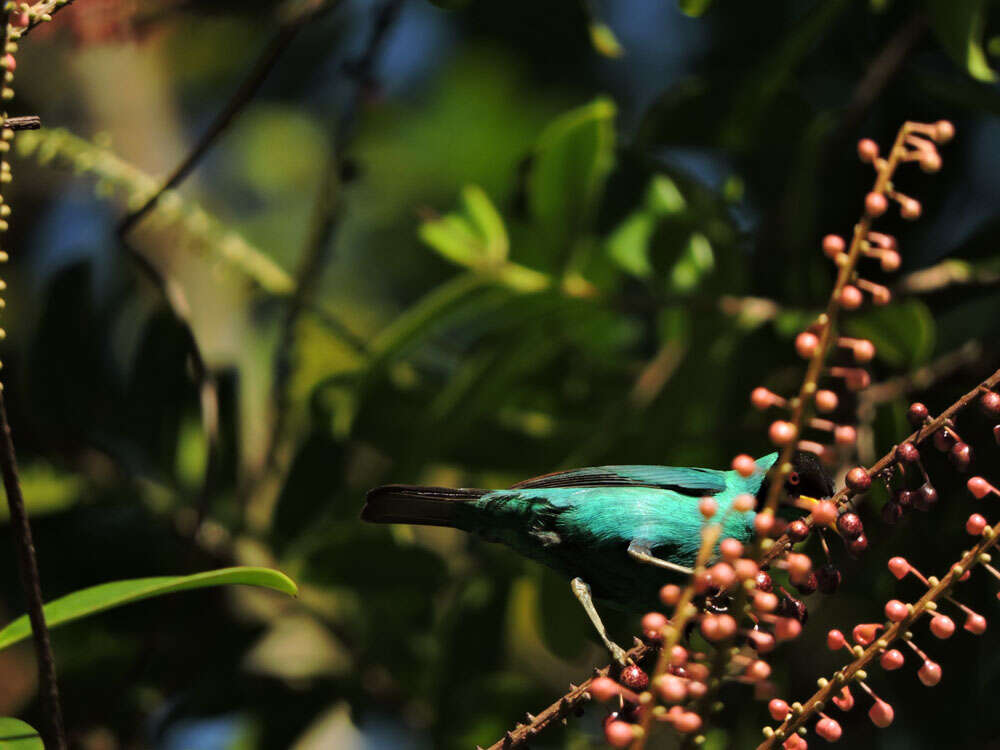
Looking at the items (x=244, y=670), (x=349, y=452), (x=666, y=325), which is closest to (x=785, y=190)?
(x=666, y=325)

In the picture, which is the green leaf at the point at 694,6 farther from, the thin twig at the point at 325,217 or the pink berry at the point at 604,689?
the pink berry at the point at 604,689

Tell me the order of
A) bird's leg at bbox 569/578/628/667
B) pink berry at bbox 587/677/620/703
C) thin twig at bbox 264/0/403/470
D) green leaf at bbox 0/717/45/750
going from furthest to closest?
thin twig at bbox 264/0/403/470 → bird's leg at bbox 569/578/628/667 → green leaf at bbox 0/717/45/750 → pink berry at bbox 587/677/620/703

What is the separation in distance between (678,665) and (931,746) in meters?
2.12

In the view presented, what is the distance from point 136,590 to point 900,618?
1108 mm

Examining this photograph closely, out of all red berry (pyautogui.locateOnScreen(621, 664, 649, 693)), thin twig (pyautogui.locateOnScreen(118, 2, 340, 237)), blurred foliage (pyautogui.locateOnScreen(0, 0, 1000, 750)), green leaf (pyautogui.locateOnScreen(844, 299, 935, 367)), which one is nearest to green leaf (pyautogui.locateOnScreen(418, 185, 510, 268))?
blurred foliage (pyautogui.locateOnScreen(0, 0, 1000, 750))

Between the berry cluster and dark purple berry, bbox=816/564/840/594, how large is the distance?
4.0 inches

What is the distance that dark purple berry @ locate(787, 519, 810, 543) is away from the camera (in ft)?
5.56

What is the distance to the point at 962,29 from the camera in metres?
2.76

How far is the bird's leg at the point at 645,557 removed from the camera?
7.66 ft

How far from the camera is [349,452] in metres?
3.50

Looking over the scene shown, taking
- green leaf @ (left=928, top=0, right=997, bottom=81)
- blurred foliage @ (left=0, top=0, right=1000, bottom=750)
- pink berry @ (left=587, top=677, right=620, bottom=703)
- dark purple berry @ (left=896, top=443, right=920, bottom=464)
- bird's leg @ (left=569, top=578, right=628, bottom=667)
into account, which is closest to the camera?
pink berry @ (left=587, top=677, right=620, bottom=703)

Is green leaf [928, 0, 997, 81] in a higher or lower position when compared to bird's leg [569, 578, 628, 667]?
higher

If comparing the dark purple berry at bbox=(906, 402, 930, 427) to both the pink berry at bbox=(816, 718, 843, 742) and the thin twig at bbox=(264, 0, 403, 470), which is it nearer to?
the pink berry at bbox=(816, 718, 843, 742)

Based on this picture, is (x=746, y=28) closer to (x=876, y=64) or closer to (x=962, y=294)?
(x=876, y=64)
